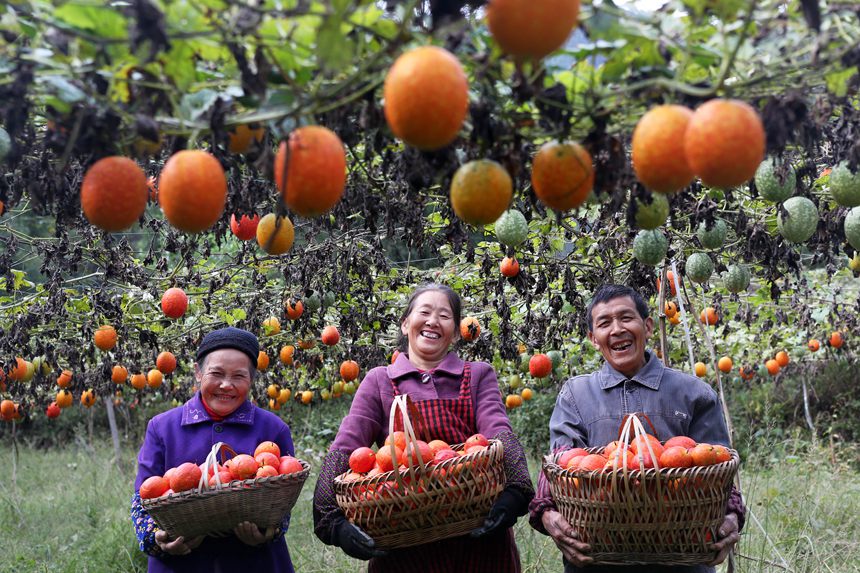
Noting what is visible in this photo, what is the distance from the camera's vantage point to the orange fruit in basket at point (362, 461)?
101 inches

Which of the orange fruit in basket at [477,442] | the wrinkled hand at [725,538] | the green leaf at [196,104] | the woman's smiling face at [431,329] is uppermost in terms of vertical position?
the green leaf at [196,104]

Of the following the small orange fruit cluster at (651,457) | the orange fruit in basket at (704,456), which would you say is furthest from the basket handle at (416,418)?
the orange fruit in basket at (704,456)

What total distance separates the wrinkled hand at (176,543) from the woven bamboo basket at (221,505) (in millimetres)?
21

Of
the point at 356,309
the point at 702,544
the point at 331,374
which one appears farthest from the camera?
the point at 331,374

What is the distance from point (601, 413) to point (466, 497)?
72cm

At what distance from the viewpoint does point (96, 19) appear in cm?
138

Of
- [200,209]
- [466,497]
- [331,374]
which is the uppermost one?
[200,209]

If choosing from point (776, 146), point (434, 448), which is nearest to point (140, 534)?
point (434, 448)

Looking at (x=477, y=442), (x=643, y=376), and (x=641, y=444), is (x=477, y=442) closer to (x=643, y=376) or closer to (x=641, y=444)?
(x=641, y=444)

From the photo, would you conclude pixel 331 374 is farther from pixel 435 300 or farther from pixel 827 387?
pixel 827 387

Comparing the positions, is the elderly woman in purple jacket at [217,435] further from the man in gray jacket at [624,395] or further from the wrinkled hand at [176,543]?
the man in gray jacket at [624,395]

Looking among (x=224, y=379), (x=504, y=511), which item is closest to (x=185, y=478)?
(x=224, y=379)

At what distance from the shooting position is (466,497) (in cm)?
243

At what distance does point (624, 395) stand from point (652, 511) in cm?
65
